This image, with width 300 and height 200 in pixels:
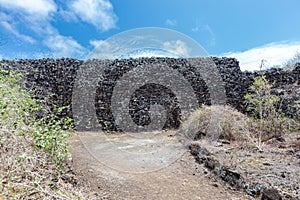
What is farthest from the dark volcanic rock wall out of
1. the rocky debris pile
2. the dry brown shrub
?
the rocky debris pile

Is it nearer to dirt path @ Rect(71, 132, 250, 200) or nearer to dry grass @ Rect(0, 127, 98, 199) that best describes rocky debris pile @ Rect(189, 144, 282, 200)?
dirt path @ Rect(71, 132, 250, 200)

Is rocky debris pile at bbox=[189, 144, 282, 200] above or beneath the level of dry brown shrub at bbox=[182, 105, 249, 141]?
beneath

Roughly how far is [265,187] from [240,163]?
798 millimetres

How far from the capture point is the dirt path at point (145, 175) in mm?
3029

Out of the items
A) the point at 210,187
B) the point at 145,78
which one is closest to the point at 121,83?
the point at 145,78

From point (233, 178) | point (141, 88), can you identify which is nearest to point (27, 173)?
point (233, 178)

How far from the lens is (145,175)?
3.65 metres

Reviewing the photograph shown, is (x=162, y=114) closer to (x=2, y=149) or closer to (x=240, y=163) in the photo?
(x=240, y=163)

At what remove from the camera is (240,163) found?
364cm

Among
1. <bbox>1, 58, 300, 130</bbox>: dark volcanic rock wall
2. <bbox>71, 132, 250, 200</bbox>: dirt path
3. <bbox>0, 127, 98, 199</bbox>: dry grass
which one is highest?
<bbox>1, 58, 300, 130</bbox>: dark volcanic rock wall

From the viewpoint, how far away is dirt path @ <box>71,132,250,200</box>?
303 centimetres

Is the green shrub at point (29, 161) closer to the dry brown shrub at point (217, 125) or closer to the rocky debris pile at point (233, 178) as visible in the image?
the rocky debris pile at point (233, 178)

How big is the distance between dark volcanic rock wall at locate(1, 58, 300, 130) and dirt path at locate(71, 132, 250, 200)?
3288 mm

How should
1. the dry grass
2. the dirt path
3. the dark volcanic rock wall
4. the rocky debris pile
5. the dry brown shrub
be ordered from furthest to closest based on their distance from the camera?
the dark volcanic rock wall → the dry brown shrub → the dirt path → the rocky debris pile → the dry grass
